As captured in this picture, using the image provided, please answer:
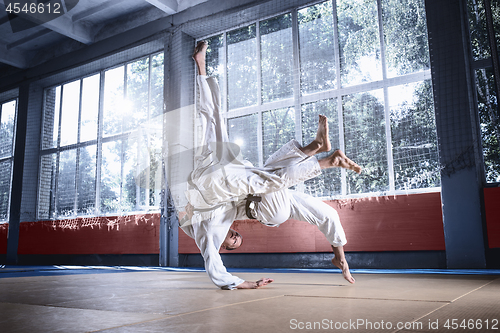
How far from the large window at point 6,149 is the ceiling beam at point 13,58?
115 cm

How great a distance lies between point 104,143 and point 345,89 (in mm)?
5306

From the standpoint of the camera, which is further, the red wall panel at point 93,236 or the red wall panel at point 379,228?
the red wall panel at point 93,236

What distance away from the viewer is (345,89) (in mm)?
5910

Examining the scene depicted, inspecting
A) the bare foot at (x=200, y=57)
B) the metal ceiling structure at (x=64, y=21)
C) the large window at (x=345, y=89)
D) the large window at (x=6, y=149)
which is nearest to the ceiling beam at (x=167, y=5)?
the metal ceiling structure at (x=64, y=21)

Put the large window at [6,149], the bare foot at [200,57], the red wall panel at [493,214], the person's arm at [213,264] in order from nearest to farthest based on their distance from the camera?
the person's arm at [213,264] < the bare foot at [200,57] < the red wall panel at [493,214] < the large window at [6,149]

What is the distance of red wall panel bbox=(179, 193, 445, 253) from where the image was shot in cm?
484

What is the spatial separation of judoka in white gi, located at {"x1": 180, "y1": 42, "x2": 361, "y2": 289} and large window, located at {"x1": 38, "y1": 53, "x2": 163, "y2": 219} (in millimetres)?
4938

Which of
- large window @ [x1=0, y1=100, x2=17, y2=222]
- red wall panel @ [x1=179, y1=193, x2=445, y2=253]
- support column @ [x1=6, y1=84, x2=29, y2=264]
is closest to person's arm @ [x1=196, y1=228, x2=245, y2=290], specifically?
red wall panel @ [x1=179, y1=193, x2=445, y2=253]

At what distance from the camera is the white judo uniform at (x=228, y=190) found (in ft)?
8.71

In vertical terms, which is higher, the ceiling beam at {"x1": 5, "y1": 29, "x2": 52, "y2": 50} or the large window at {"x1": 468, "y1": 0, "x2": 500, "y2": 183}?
the ceiling beam at {"x1": 5, "y1": 29, "x2": 52, "y2": 50}

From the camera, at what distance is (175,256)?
6.91m

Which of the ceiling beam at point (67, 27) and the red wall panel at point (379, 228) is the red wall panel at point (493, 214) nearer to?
the red wall panel at point (379, 228)

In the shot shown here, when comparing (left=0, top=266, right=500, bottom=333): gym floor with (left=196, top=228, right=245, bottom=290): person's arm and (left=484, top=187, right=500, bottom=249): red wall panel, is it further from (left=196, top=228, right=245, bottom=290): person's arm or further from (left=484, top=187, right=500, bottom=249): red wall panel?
(left=484, top=187, right=500, bottom=249): red wall panel

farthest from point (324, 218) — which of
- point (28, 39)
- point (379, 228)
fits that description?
point (28, 39)
